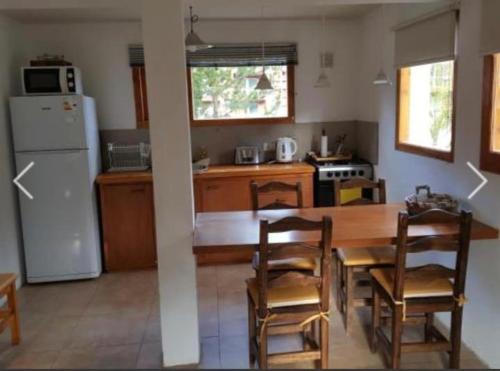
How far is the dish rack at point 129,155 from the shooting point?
4.75 metres

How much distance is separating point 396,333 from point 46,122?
10.6 feet

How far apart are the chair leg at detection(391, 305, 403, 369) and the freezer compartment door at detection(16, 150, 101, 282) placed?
9.16ft

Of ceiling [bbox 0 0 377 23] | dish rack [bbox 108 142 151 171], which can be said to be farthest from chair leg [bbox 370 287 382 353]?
dish rack [bbox 108 142 151 171]

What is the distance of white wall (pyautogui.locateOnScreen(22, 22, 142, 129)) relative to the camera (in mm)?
4578

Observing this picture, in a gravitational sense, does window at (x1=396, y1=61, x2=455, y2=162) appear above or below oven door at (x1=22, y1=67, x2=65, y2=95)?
below

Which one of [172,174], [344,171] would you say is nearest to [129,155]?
[344,171]

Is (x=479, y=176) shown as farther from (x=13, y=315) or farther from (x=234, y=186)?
(x=13, y=315)

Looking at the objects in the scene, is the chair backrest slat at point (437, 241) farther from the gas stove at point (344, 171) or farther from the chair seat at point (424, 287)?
the gas stove at point (344, 171)

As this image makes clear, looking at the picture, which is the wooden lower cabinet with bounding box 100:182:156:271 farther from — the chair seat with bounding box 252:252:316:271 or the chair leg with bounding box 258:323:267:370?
the chair leg with bounding box 258:323:267:370

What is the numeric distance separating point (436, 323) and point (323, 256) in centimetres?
152

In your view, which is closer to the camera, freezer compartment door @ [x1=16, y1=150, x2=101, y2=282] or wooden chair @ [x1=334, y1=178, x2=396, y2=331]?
wooden chair @ [x1=334, y1=178, x2=396, y2=331]

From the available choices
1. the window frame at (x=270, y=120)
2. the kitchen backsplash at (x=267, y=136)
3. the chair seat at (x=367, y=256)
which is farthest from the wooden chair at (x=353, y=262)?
the window frame at (x=270, y=120)

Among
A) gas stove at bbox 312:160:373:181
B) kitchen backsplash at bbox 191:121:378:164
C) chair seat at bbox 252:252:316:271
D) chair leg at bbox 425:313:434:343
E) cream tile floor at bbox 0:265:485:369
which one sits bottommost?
cream tile floor at bbox 0:265:485:369

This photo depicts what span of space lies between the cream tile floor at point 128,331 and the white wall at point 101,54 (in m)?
1.74
